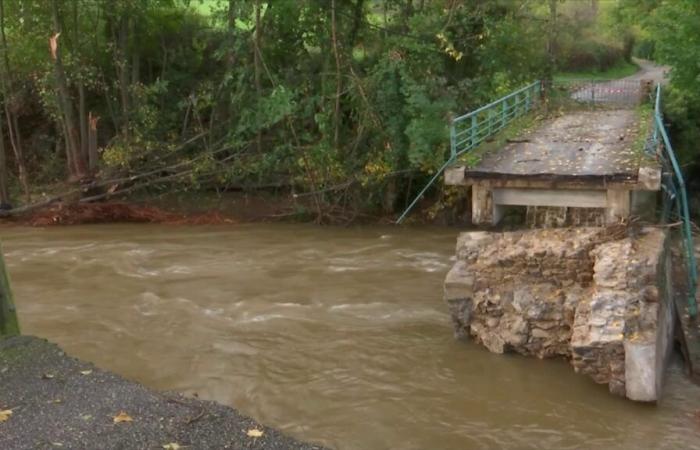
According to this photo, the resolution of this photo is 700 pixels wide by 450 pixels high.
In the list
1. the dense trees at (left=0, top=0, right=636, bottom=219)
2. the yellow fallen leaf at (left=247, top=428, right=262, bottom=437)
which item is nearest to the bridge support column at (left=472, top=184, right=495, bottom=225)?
the dense trees at (left=0, top=0, right=636, bottom=219)

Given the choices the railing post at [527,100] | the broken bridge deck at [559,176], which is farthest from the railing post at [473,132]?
the railing post at [527,100]

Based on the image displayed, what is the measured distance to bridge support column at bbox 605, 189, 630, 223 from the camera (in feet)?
45.6

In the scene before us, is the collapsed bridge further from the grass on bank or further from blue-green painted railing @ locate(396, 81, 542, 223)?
the grass on bank

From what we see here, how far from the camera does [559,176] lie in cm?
1434

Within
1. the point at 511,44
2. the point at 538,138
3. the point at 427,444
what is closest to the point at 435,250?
the point at 538,138

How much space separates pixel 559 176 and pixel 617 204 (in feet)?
3.66

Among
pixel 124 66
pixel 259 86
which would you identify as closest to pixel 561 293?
pixel 259 86

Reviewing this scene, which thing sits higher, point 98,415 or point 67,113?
point 67,113

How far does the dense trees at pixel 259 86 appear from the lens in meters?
23.3

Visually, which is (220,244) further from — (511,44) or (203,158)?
(511,44)

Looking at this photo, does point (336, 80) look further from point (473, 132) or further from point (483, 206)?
point (483, 206)

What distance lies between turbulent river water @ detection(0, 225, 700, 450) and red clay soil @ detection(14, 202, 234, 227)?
2.46 meters

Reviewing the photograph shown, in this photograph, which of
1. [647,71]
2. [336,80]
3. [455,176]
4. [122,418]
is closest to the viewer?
[122,418]

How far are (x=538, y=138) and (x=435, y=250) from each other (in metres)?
3.86
